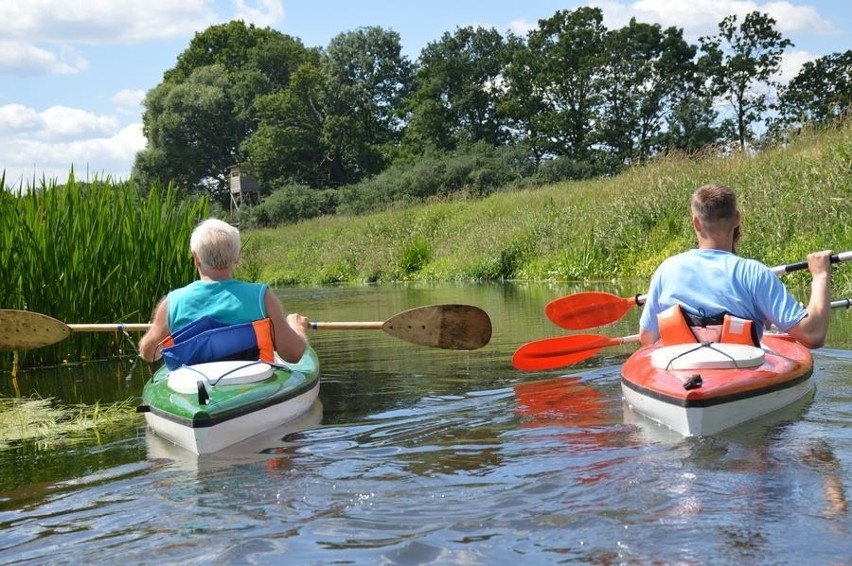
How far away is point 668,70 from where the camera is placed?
4453 centimetres

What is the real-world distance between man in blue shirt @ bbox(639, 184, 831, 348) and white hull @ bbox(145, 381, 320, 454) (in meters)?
2.19

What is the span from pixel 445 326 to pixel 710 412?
3.04m

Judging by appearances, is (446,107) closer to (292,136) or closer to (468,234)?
(292,136)

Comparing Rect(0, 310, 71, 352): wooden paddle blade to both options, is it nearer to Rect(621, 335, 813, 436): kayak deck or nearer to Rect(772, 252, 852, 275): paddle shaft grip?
Rect(621, 335, 813, 436): kayak deck

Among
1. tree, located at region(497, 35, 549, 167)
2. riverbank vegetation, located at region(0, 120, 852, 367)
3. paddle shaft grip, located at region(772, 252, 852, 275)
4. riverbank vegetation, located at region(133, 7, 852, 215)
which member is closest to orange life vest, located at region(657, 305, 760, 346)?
paddle shaft grip, located at region(772, 252, 852, 275)

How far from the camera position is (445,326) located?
7691 millimetres

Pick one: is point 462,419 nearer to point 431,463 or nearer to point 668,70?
point 431,463

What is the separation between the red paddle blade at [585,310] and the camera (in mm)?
7535

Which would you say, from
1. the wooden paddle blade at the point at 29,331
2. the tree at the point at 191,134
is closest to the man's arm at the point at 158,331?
the wooden paddle blade at the point at 29,331

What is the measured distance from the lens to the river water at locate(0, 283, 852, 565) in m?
3.53

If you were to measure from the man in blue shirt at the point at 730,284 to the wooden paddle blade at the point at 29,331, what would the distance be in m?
4.88

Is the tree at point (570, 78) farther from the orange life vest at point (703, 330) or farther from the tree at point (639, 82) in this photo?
the orange life vest at point (703, 330)

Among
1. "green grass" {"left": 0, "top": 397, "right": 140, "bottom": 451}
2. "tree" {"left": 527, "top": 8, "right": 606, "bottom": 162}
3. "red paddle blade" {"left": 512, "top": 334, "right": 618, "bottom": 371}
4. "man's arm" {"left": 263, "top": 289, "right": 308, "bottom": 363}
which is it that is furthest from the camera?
"tree" {"left": 527, "top": 8, "right": 606, "bottom": 162}

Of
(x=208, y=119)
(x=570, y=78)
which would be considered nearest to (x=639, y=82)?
(x=570, y=78)
